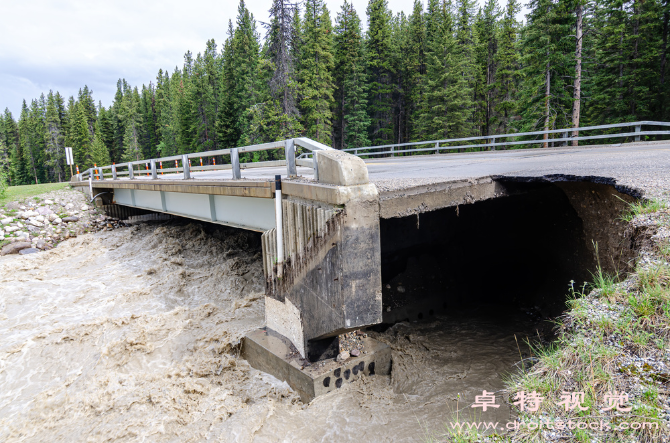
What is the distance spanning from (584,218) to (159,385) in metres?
8.08

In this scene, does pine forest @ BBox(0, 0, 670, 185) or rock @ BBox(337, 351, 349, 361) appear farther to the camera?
pine forest @ BBox(0, 0, 670, 185)

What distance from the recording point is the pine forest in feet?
77.9

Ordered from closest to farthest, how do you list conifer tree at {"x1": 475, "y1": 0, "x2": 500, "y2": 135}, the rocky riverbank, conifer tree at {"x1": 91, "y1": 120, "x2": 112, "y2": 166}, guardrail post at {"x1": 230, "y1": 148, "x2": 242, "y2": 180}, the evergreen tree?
guardrail post at {"x1": 230, "y1": 148, "x2": 242, "y2": 180} < the rocky riverbank < the evergreen tree < conifer tree at {"x1": 475, "y1": 0, "x2": 500, "y2": 135} < conifer tree at {"x1": 91, "y1": 120, "x2": 112, "y2": 166}

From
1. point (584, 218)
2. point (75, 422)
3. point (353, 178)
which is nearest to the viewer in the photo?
point (353, 178)

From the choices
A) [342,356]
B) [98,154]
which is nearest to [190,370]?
[342,356]

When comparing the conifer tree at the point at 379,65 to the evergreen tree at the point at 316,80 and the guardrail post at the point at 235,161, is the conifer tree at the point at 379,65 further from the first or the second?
the guardrail post at the point at 235,161

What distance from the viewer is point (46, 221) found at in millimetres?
18219

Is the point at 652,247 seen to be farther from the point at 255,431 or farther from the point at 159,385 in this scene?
the point at 159,385

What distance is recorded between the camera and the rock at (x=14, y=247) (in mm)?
15305

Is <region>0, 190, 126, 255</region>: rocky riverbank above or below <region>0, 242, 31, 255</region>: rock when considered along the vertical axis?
above

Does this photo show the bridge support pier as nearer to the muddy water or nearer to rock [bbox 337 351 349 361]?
rock [bbox 337 351 349 361]

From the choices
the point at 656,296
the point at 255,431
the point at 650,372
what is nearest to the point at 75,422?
the point at 255,431

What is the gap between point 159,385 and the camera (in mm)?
6723

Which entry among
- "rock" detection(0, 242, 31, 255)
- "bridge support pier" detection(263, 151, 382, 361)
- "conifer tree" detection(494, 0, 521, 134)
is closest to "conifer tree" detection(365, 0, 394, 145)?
"conifer tree" detection(494, 0, 521, 134)
